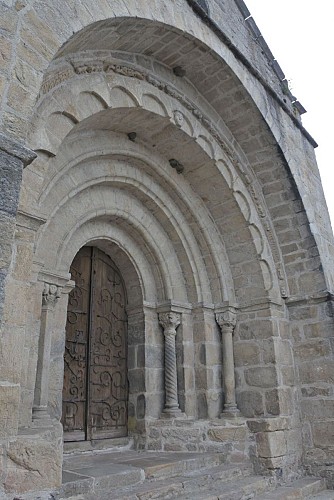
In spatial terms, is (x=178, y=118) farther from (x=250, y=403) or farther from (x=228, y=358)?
(x=250, y=403)

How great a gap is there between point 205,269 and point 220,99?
6.61 feet

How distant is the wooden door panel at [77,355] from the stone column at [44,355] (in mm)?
809

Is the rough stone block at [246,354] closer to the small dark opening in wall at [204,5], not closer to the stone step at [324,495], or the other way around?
the stone step at [324,495]

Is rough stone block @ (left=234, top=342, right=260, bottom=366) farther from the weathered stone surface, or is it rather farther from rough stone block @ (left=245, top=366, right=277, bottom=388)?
the weathered stone surface

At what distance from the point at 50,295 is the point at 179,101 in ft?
8.11

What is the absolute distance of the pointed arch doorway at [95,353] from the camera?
4200 millimetres

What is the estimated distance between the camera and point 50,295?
3.59 m

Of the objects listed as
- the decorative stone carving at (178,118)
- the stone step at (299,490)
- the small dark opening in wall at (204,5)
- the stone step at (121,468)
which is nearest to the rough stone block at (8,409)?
the stone step at (121,468)

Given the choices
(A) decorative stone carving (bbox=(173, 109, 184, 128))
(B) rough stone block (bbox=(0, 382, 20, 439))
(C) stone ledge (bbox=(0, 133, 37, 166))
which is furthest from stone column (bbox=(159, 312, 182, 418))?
(C) stone ledge (bbox=(0, 133, 37, 166))

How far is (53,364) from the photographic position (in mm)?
3611

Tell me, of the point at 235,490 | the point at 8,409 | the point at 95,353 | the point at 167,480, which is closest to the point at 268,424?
the point at 235,490

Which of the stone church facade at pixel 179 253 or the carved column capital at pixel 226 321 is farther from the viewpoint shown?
the carved column capital at pixel 226 321

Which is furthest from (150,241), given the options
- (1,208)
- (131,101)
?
(1,208)

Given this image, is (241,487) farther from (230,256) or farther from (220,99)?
(220,99)
